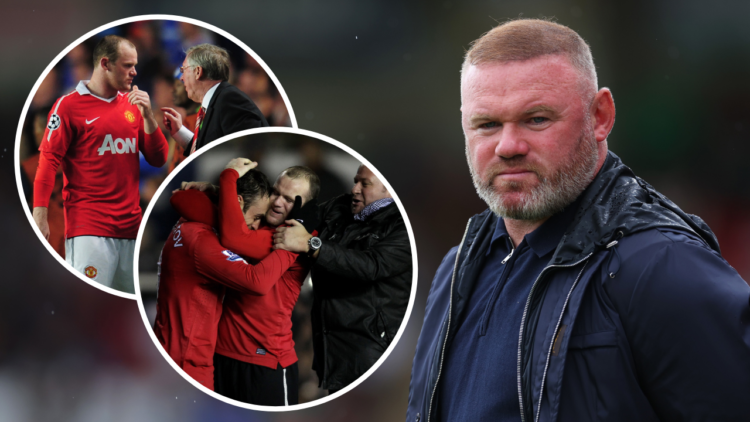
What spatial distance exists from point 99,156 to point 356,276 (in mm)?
1235

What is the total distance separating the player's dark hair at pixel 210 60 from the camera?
2.61 meters

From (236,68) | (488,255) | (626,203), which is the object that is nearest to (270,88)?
(236,68)

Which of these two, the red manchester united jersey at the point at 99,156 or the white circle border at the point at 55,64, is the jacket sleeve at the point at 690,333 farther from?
the red manchester united jersey at the point at 99,156

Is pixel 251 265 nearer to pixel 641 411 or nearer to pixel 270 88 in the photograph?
pixel 270 88

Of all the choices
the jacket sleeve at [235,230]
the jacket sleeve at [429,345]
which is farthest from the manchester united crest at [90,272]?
the jacket sleeve at [429,345]

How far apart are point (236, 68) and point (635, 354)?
2066 millimetres

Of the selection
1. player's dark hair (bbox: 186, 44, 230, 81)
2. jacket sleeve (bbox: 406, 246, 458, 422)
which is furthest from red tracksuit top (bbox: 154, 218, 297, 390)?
jacket sleeve (bbox: 406, 246, 458, 422)

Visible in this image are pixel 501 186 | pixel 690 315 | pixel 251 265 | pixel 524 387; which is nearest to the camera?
pixel 690 315

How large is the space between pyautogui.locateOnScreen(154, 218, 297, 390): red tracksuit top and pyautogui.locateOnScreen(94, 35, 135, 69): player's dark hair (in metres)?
0.85

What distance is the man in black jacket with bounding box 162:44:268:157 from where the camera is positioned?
2506 mm

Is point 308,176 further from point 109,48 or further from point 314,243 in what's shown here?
point 109,48

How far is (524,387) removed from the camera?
47.7 inches

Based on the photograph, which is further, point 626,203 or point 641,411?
point 626,203

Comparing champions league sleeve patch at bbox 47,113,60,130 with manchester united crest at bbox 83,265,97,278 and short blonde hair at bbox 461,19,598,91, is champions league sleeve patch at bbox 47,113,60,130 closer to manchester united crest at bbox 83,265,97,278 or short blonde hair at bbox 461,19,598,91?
manchester united crest at bbox 83,265,97,278
